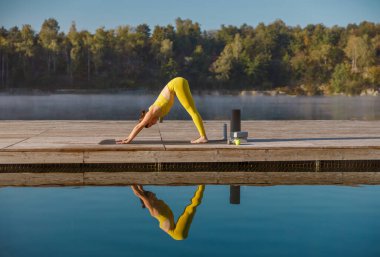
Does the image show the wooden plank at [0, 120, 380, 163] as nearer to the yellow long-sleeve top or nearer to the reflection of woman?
the reflection of woman

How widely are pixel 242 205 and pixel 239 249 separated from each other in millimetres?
2549

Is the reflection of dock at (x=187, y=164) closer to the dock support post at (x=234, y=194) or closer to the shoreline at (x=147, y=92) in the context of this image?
the dock support post at (x=234, y=194)

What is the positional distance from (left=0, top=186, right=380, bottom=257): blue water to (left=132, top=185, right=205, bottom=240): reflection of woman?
10cm

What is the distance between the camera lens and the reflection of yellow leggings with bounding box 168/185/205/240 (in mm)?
8227

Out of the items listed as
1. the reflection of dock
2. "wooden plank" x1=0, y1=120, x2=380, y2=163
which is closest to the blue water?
the reflection of dock

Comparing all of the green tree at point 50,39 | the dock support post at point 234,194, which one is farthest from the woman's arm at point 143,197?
the green tree at point 50,39

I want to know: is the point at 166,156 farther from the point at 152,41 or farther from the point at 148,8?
the point at 148,8

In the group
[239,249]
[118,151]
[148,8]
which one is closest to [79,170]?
[118,151]

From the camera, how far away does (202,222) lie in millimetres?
8891

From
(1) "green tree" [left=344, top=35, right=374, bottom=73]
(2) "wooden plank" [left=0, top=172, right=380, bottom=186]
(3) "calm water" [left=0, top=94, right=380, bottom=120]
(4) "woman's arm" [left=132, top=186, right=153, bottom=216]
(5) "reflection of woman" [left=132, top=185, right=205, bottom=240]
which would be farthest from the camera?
(1) "green tree" [left=344, top=35, right=374, bottom=73]

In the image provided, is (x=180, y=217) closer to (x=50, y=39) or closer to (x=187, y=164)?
(x=187, y=164)

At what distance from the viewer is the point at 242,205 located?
10086mm

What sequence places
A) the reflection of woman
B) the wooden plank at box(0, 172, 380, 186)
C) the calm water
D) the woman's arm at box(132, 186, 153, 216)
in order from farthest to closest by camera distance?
the calm water
the wooden plank at box(0, 172, 380, 186)
the woman's arm at box(132, 186, 153, 216)
the reflection of woman

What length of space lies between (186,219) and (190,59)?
149209 mm
